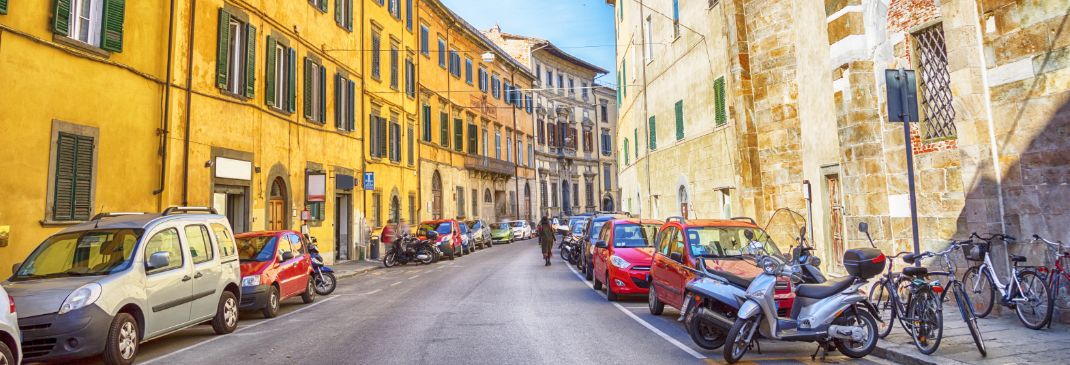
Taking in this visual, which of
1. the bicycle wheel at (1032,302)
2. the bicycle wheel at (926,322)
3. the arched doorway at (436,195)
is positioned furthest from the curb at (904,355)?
the arched doorway at (436,195)

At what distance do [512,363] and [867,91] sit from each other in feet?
27.2

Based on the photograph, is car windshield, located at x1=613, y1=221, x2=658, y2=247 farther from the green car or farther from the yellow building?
the green car

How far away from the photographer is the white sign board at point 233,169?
1575cm

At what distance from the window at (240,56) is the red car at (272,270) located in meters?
6.35

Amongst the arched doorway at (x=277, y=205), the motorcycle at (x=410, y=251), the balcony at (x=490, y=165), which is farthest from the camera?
the balcony at (x=490, y=165)

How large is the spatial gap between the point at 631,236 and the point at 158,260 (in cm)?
829

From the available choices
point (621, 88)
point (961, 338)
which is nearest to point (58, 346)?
point (961, 338)

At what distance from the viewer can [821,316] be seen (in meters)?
6.32

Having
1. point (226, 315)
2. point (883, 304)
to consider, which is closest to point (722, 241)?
point (883, 304)

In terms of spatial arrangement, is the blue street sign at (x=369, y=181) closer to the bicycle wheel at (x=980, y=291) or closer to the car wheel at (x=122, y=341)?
the car wheel at (x=122, y=341)

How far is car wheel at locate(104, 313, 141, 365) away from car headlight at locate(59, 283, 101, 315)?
0.34m

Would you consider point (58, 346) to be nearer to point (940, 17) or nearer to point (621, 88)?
point (940, 17)

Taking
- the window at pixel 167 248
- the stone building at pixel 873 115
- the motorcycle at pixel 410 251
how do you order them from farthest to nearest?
the motorcycle at pixel 410 251 < the stone building at pixel 873 115 < the window at pixel 167 248

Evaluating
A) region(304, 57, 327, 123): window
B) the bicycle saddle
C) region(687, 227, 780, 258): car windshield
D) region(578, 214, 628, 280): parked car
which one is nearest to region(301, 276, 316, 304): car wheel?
region(578, 214, 628, 280): parked car
